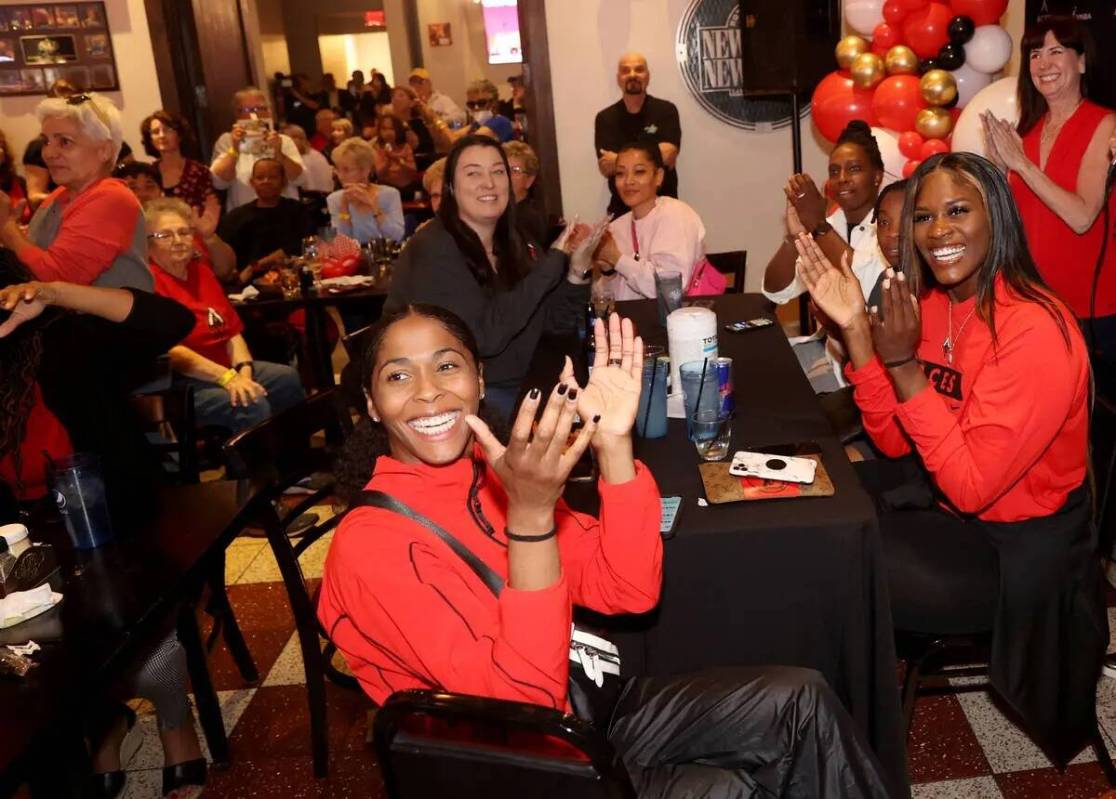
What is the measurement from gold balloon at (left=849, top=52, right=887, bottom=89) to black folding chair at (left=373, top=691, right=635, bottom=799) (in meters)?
4.07

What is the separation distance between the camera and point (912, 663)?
1.92m

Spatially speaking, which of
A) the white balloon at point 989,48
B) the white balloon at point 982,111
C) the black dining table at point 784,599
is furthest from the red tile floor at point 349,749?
the white balloon at point 989,48

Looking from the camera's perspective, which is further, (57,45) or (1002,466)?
(57,45)

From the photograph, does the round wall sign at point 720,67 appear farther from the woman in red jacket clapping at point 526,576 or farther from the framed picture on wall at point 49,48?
the woman in red jacket clapping at point 526,576

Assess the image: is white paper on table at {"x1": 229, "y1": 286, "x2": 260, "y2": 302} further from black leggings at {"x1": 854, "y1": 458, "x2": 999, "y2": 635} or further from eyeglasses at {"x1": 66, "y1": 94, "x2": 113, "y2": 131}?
black leggings at {"x1": 854, "y1": 458, "x2": 999, "y2": 635}

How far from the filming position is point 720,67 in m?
5.79

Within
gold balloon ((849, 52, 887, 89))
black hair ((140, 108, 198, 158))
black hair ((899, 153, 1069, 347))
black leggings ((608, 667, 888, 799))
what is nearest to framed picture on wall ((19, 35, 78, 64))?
black hair ((140, 108, 198, 158))

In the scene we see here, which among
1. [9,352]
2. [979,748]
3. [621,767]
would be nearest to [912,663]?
[979,748]

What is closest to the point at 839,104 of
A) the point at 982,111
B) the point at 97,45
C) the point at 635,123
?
the point at 982,111

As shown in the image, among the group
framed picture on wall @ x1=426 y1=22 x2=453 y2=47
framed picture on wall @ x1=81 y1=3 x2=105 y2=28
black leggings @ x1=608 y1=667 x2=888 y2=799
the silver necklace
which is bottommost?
black leggings @ x1=608 y1=667 x2=888 y2=799

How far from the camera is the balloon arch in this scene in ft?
13.8

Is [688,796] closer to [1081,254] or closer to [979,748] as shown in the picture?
[979,748]

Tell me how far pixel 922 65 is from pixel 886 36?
0.23 m

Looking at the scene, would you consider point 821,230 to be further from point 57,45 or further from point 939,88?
point 57,45
